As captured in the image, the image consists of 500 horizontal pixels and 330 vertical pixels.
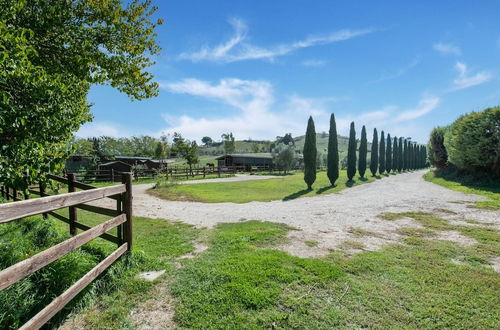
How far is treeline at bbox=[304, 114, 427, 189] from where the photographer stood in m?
20.7

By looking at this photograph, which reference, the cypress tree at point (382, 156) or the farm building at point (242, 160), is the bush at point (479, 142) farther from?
the farm building at point (242, 160)

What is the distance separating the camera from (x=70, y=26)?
5977 millimetres

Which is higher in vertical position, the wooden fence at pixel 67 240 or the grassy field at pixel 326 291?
the wooden fence at pixel 67 240

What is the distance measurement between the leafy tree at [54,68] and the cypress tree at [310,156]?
1527cm

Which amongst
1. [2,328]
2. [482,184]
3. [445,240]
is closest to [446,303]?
[445,240]

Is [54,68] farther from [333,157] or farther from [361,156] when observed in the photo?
[361,156]

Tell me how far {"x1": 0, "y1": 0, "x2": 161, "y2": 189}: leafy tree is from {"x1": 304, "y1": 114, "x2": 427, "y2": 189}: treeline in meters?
15.6

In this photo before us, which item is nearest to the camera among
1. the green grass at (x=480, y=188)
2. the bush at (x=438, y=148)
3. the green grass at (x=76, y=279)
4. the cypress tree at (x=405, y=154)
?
the green grass at (x=76, y=279)

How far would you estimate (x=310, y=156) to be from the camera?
20625mm

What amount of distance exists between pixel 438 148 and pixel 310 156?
1884cm

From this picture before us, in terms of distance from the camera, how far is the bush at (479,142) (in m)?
17.3

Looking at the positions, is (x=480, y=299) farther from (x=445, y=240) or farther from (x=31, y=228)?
(x=31, y=228)

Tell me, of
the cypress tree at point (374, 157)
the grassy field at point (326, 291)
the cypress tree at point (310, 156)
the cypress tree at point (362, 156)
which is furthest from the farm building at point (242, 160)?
the grassy field at point (326, 291)

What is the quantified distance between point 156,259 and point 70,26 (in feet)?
20.3
